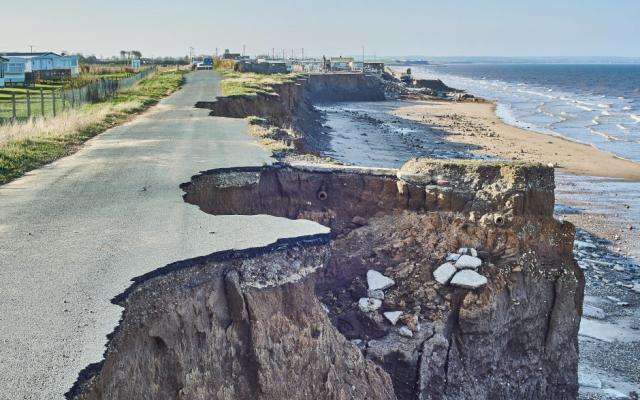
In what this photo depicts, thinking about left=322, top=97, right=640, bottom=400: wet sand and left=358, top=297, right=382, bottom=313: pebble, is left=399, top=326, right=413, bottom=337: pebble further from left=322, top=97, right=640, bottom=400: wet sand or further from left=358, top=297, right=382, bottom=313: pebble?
left=322, top=97, right=640, bottom=400: wet sand

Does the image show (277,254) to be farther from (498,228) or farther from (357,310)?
(498,228)

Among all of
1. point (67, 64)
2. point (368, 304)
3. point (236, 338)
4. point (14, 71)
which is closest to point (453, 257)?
point (368, 304)

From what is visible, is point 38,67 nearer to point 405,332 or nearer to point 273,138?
point 273,138

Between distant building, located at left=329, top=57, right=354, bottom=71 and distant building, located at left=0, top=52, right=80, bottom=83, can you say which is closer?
distant building, located at left=0, top=52, right=80, bottom=83

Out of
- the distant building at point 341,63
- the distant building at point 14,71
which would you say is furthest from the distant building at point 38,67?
the distant building at point 341,63

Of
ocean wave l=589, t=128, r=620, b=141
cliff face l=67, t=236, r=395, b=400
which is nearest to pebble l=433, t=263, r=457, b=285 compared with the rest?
cliff face l=67, t=236, r=395, b=400

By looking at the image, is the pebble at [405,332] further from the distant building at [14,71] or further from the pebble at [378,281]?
the distant building at [14,71]
